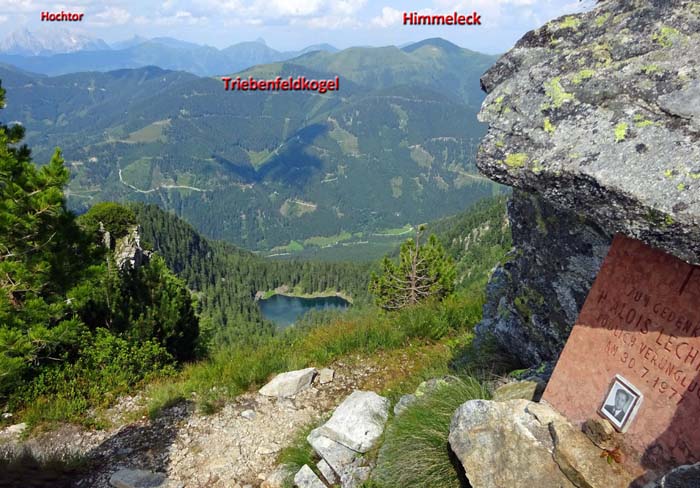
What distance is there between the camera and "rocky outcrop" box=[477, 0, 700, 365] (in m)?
3.24

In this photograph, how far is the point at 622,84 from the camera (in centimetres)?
390

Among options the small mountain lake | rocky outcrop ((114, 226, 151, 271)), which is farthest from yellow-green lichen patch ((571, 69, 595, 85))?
the small mountain lake

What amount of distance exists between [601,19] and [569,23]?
316mm

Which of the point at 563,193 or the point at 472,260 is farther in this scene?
the point at 472,260

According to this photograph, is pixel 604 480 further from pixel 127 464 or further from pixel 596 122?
pixel 127 464

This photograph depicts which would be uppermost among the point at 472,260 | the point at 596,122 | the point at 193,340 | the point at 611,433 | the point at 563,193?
the point at 596,122

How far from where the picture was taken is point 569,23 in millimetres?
4961

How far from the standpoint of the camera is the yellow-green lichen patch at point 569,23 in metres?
4.90

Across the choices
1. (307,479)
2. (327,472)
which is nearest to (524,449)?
(327,472)

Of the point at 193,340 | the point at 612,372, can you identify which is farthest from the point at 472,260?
the point at 612,372

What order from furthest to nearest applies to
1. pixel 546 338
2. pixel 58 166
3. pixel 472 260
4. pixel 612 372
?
1. pixel 472 260
2. pixel 58 166
3. pixel 546 338
4. pixel 612 372

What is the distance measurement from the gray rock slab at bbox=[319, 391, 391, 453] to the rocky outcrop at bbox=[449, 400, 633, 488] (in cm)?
215

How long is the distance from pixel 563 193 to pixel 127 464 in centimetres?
882

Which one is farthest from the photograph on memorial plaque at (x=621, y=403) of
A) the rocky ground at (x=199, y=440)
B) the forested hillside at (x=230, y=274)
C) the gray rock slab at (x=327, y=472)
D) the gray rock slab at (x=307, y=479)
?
the forested hillside at (x=230, y=274)
